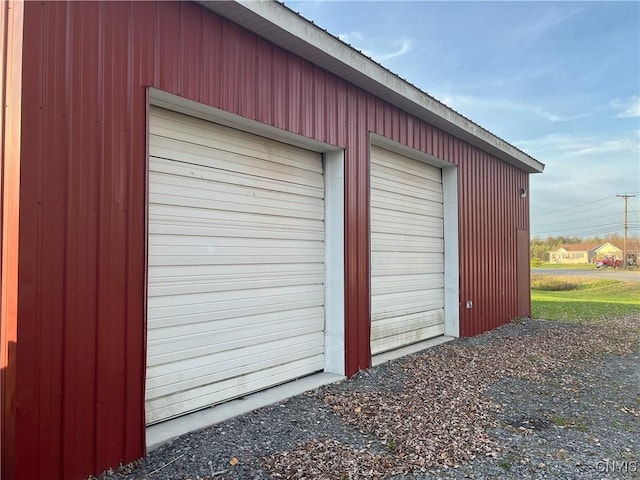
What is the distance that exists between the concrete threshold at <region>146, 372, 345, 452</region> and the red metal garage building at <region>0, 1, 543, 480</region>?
0.35 feet

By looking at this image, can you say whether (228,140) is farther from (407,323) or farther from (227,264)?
(407,323)

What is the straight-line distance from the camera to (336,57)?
14.8ft

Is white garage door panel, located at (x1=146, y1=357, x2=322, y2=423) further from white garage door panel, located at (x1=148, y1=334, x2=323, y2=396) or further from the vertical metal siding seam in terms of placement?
the vertical metal siding seam

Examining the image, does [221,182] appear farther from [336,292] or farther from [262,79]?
[336,292]

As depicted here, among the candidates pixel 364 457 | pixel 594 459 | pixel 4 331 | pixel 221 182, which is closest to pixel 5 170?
pixel 4 331

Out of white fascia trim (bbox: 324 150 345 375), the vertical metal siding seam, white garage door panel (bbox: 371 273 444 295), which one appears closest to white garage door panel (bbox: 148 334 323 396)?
white fascia trim (bbox: 324 150 345 375)

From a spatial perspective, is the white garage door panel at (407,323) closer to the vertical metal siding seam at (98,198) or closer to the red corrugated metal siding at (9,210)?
the vertical metal siding seam at (98,198)

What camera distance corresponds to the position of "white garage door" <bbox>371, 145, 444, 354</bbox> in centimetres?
616

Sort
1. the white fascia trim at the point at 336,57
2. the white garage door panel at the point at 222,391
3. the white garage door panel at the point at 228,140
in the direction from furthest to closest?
the white fascia trim at the point at 336,57 → the white garage door panel at the point at 228,140 → the white garage door panel at the point at 222,391

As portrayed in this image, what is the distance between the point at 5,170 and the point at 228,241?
1923 millimetres

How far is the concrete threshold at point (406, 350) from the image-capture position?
5.86 meters

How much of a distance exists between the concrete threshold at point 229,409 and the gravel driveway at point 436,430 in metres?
0.10

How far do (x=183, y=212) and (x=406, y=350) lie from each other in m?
4.25

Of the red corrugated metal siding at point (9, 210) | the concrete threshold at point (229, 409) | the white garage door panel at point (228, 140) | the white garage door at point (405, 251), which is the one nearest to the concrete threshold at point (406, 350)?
the white garage door at point (405, 251)
